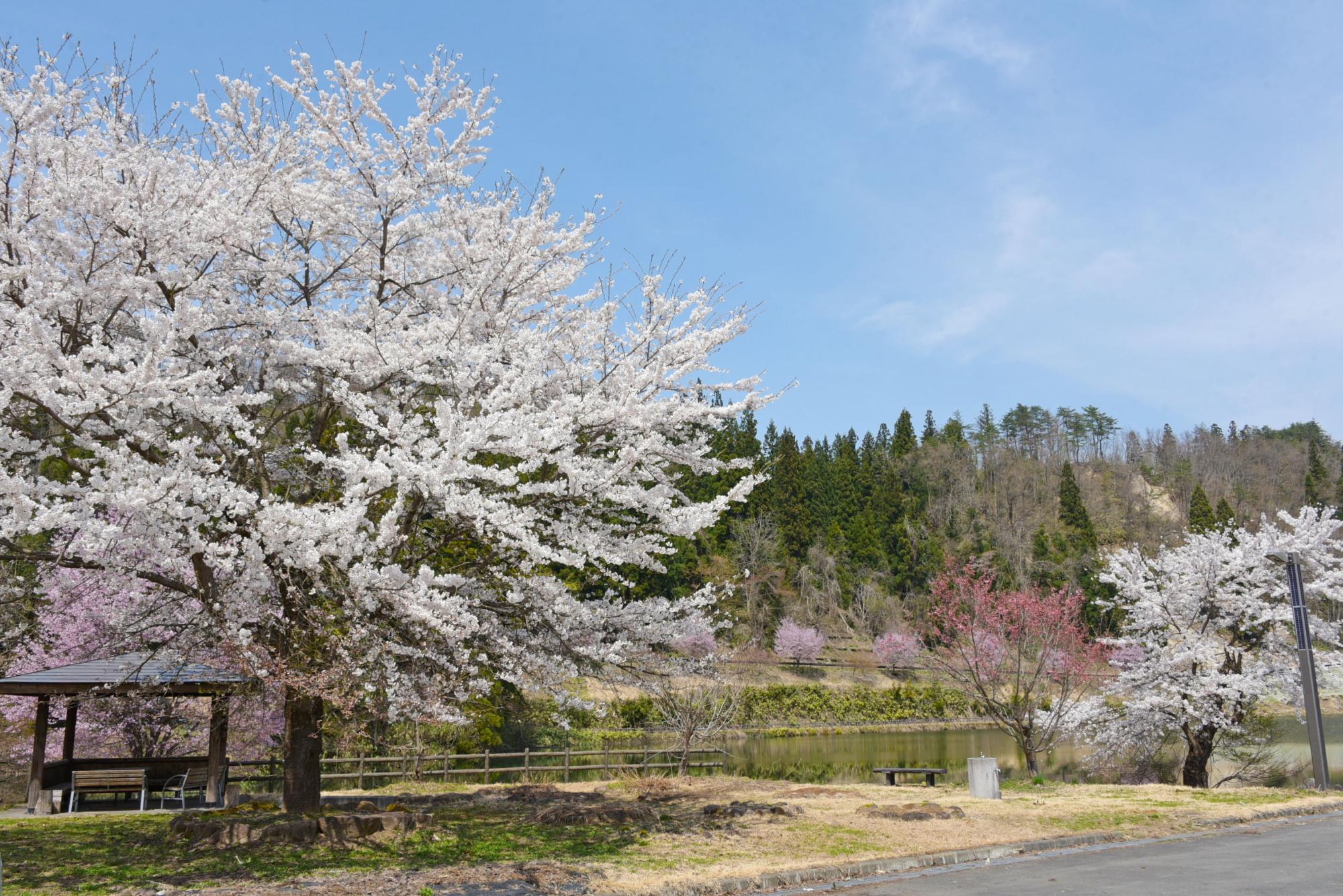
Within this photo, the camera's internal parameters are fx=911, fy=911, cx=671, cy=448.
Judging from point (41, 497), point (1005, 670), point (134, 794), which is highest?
point (41, 497)

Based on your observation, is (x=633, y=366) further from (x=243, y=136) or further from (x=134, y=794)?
(x=134, y=794)

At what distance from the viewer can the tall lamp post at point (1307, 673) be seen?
15.1 metres

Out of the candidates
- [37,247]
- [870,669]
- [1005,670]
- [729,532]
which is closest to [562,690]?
[37,247]

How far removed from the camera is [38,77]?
826cm

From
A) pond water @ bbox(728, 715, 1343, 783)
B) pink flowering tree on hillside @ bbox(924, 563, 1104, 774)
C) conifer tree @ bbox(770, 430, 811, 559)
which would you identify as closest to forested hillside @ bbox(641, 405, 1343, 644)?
conifer tree @ bbox(770, 430, 811, 559)

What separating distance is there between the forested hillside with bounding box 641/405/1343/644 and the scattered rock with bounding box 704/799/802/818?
23230mm

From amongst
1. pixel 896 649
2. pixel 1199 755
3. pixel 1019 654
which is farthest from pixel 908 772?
pixel 896 649

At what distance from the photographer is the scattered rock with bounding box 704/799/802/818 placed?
11.7m

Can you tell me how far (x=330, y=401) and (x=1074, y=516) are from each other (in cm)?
6694

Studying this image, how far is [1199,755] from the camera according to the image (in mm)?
18172

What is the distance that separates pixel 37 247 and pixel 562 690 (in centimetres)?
646

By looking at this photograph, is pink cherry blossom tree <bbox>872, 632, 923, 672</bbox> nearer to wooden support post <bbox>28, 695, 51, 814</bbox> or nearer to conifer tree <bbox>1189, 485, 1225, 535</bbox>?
conifer tree <bbox>1189, 485, 1225, 535</bbox>

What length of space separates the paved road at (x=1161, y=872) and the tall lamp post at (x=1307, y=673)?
562 cm

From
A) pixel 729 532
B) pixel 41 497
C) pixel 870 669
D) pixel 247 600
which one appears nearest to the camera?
pixel 41 497
